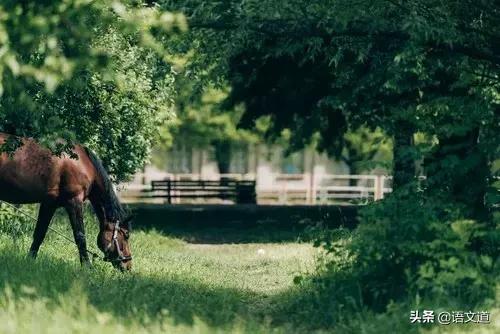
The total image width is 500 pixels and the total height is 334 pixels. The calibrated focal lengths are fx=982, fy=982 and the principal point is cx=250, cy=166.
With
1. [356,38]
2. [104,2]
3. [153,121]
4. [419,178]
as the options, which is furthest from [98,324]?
[153,121]

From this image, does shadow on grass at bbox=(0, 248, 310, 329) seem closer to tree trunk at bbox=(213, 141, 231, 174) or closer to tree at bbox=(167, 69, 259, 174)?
tree at bbox=(167, 69, 259, 174)

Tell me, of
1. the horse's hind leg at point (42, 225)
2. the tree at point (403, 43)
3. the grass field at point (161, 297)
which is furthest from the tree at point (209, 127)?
the tree at point (403, 43)

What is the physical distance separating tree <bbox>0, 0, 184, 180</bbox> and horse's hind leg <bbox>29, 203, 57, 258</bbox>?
1.21 meters

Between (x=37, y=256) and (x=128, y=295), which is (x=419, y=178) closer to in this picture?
(x=128, y=295)

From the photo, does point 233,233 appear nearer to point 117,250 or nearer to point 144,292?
point 117,250

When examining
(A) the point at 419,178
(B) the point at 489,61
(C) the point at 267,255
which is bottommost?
(C) the point at 267,255

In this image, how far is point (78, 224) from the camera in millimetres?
14992

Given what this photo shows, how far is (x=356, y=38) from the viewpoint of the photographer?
45.2ft

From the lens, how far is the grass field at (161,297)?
8.80 metres

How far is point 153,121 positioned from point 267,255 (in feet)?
11.7

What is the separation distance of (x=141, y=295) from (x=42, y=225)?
4.70 m

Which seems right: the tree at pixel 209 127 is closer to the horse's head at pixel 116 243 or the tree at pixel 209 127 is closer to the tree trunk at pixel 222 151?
the tree trunk at pixel 222 151

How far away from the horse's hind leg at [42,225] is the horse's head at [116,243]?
2.79ft

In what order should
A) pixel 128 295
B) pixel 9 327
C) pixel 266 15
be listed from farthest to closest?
pixel 266 15
pixel 128 295
pixel 9 327
